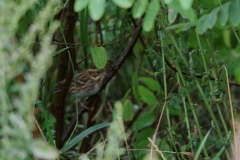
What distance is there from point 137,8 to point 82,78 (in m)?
3.12

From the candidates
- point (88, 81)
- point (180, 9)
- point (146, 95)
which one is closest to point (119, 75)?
point (88, 81)

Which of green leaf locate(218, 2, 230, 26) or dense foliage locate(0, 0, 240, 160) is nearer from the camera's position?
dense foliage locate(0, 0, 240, 160)

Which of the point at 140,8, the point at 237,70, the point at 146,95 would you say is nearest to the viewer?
the point at 140,8

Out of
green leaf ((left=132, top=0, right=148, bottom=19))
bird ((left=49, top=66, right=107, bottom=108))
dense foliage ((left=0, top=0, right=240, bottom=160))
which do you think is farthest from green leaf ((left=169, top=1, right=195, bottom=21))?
bird ((left=49, top=66, right=107, bottom=108))

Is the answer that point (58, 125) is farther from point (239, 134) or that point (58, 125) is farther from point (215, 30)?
point (215, 30)

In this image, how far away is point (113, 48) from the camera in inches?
129

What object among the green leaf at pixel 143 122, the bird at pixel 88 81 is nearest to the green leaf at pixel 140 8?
the green leaf at pixel 143 122

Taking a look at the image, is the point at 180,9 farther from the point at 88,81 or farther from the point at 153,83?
the point at 88,81

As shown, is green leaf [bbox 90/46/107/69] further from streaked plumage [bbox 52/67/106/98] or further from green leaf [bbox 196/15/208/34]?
streaked plumage [bbox 52/67/106/98]

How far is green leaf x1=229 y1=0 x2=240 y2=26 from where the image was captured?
1260 millimetres

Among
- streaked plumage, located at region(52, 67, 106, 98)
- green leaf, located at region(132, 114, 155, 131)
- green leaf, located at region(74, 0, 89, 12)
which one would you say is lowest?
streaked plumage, located at region(52, 67, 106, 98)

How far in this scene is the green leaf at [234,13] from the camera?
1260 mm

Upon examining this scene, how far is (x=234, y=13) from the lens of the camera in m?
1.28

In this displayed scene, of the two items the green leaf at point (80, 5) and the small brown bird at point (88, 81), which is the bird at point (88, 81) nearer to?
the small brown bird at point (88, 81)
